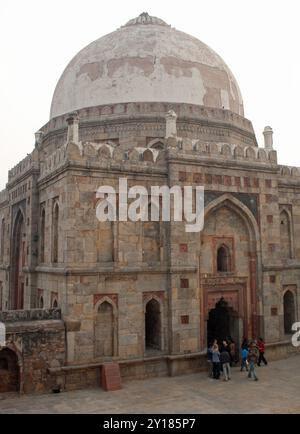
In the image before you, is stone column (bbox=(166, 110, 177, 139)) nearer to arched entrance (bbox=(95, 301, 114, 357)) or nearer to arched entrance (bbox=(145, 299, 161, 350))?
arched entrance (bbox=(145, 299, 161, 350))

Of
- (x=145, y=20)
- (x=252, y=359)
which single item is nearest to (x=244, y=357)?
(x=252, y=359)

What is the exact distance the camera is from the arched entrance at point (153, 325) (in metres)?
14.3

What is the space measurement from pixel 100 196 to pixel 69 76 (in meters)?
9.02

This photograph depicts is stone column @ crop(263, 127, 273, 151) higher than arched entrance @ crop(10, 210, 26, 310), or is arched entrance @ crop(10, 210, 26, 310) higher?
stone column @ crop(263, 127, 273, 151)

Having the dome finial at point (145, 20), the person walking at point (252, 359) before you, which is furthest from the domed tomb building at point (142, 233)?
the person walking at point (252, 359)

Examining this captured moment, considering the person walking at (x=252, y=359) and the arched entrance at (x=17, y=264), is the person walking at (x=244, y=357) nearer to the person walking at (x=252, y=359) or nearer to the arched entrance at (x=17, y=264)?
the person walking at (x=252, y=359)

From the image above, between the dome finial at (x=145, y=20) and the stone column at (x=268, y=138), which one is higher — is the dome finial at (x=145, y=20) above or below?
above

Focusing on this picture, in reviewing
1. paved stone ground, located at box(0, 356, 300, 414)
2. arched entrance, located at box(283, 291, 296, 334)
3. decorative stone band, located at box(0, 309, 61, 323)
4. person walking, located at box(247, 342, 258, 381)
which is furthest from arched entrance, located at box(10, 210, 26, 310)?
arched entrance, located at box(283, 291, 296, 334)

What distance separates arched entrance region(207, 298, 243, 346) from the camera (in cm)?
1565

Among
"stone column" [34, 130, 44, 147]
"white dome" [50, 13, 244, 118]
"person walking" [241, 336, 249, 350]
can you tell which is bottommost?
"person walking" [241, 336, 249, 350]

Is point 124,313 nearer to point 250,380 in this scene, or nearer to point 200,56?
point 250,380

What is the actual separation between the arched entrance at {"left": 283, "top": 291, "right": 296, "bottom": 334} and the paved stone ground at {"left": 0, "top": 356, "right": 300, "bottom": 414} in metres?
3.99

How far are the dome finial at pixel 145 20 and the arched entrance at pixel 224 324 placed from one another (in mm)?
13940

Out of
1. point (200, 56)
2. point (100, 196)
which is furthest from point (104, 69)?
point (100, 196)
